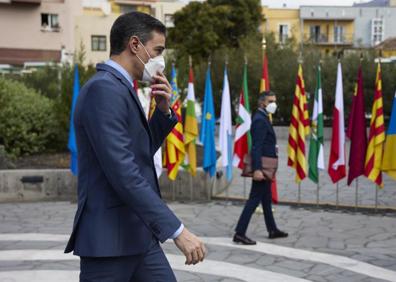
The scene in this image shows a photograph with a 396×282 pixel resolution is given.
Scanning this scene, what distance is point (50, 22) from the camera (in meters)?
47.4

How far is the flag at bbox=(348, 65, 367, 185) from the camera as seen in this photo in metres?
9.84

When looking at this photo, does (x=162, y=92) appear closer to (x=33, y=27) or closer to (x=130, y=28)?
(x=130, y=28)

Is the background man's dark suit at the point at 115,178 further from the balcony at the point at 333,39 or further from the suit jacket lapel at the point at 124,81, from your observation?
the balcony at the point at 333,39

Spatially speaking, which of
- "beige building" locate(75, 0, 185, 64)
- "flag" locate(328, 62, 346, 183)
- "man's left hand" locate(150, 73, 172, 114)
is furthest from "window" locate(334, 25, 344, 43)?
"man's left hand" locate(150, 73, 172, 114)

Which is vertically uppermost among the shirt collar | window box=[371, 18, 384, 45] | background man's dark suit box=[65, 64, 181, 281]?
window box=[371, 18, 384, 45]

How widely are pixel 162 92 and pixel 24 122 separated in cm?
1058

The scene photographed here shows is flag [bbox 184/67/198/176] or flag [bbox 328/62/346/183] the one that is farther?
flag [bbox 184/67/198/176]

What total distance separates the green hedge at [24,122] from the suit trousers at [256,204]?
6.74 metres

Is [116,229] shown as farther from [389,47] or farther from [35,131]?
[389,47]

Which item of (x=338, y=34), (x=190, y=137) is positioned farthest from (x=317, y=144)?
(x=338, y=34)

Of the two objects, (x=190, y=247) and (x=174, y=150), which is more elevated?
(x=190, y=247)

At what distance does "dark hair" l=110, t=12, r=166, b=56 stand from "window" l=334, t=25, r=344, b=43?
67176mm

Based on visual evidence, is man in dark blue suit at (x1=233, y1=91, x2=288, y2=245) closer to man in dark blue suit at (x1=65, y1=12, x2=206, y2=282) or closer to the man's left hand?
the man's left hand

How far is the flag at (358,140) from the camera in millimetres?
9844
